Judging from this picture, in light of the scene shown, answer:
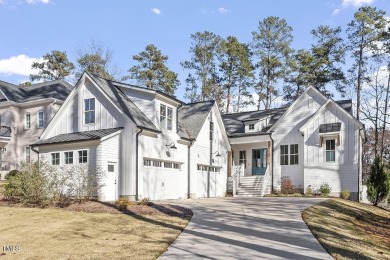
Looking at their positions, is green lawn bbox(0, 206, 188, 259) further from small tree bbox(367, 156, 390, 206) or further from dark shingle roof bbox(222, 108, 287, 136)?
dark shingle roof bbox(222, 108, 287, 136)

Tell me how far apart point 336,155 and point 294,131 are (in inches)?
141

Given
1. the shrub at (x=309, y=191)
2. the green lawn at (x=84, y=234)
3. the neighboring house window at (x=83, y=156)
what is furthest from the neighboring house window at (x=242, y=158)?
the green lawn at (x=84, y=234)

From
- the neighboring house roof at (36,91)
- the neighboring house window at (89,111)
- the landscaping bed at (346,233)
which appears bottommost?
the landscaping bed at (346,233)

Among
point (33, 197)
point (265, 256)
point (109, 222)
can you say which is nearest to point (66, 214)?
point (109, 222)

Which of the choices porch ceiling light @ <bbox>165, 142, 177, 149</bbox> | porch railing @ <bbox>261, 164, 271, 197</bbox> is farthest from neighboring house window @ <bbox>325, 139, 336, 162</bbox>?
porch ceiling light @ <bbox>165, 142, 177, 149</bbox>

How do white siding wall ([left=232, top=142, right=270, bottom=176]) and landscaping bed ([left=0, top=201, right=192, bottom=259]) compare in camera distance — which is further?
white siding wall ([left=232, top=142, right=270, bottom=176])

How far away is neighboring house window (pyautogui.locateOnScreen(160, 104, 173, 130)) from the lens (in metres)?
22.0

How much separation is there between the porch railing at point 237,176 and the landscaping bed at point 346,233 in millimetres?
9541

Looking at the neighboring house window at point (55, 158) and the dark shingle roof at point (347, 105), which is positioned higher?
the dark shingle roof at point (347, 105)

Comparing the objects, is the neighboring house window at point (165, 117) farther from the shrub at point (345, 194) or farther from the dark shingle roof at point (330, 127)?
the shrub at point (345, 194)

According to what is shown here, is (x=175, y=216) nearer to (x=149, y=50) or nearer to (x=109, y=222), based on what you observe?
(x=109, y=222)

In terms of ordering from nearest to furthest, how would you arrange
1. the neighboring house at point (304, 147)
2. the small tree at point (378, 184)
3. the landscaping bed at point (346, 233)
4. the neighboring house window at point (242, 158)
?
the landscaping bed at point (346, 233)
the small tree at point (378, 184)
the neighboring house at point (304, 147)
the neighboring house window at point (242, 158)

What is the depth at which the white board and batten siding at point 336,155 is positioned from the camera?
25547mm

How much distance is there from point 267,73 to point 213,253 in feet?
132
